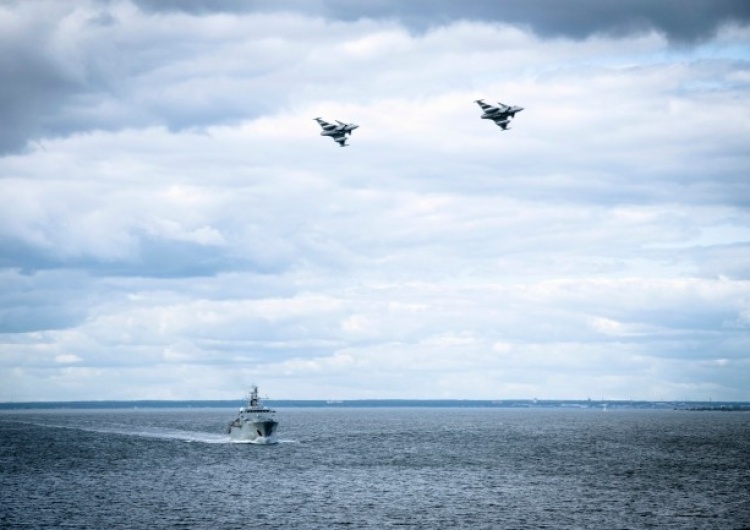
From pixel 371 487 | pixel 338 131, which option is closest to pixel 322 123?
pixel 338 131

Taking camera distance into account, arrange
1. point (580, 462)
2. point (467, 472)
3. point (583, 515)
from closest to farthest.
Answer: point (583, 515), point (467, 472), point (580, 462)

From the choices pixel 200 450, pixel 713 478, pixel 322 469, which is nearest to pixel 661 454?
pixel 713 478

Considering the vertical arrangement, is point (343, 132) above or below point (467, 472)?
above

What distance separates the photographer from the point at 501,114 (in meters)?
106

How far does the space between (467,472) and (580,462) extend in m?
26.3

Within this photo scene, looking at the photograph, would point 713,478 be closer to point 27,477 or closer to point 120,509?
point 120,509

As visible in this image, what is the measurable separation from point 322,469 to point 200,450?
4384 cm

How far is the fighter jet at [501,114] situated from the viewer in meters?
105

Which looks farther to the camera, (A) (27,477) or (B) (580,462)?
(B) (580,462)

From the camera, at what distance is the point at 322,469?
12900cm

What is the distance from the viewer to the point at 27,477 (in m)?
118

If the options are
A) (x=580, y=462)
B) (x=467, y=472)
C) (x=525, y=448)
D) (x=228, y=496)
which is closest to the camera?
(x=228, y=496)

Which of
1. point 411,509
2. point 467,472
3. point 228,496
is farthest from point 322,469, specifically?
point 411,509

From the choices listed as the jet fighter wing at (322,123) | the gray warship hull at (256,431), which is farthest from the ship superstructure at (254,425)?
the jet fighter wing at (322,123)
